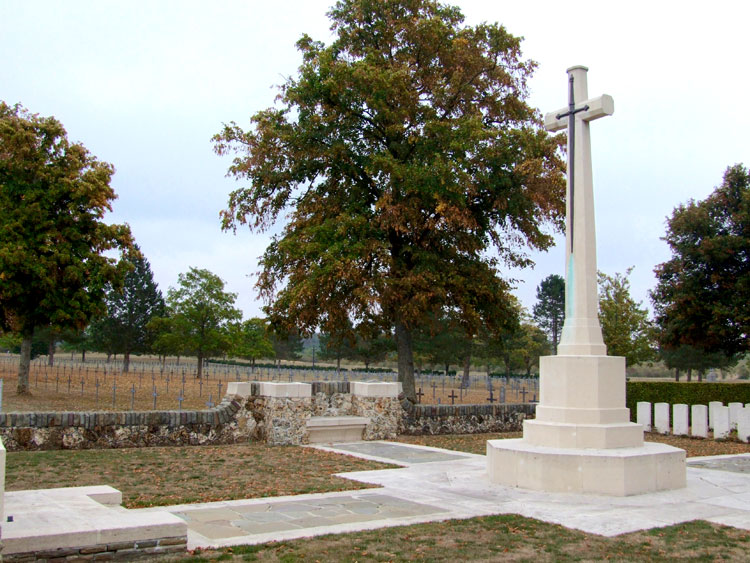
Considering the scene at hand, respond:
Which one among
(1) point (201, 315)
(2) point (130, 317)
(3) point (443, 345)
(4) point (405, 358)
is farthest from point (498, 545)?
(2) point (130, 317)

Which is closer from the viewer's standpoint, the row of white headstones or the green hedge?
the row of white headstones

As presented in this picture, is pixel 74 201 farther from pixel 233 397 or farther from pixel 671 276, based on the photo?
pixel 671 276

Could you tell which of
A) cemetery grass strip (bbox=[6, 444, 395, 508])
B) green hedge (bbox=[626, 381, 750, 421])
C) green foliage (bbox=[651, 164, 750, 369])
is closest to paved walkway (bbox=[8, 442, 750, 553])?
cemetery grass strip (bbox=[6, 444, 395, 508])

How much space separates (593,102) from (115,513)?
8836 millimetres

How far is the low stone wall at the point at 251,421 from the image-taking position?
12523mm

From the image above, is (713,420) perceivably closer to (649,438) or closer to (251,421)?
(649,438)

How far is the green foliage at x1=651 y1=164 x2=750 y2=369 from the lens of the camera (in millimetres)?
29562

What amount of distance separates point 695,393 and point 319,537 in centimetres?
1823

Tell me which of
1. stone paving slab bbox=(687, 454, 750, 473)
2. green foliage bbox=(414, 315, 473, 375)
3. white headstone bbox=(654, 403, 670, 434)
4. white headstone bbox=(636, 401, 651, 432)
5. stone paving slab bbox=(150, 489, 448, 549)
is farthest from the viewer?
green foliage bbox=(414, 315, 473, 375)

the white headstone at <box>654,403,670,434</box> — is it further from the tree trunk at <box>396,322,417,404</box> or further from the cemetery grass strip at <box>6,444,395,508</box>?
the cemetery grass strip at <box>6,444,395,508</box>

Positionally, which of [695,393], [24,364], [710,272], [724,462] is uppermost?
[710,272]

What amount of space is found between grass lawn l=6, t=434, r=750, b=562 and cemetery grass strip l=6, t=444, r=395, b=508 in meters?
0.01

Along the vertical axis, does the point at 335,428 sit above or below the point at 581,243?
below

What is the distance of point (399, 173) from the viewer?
64.8ft
